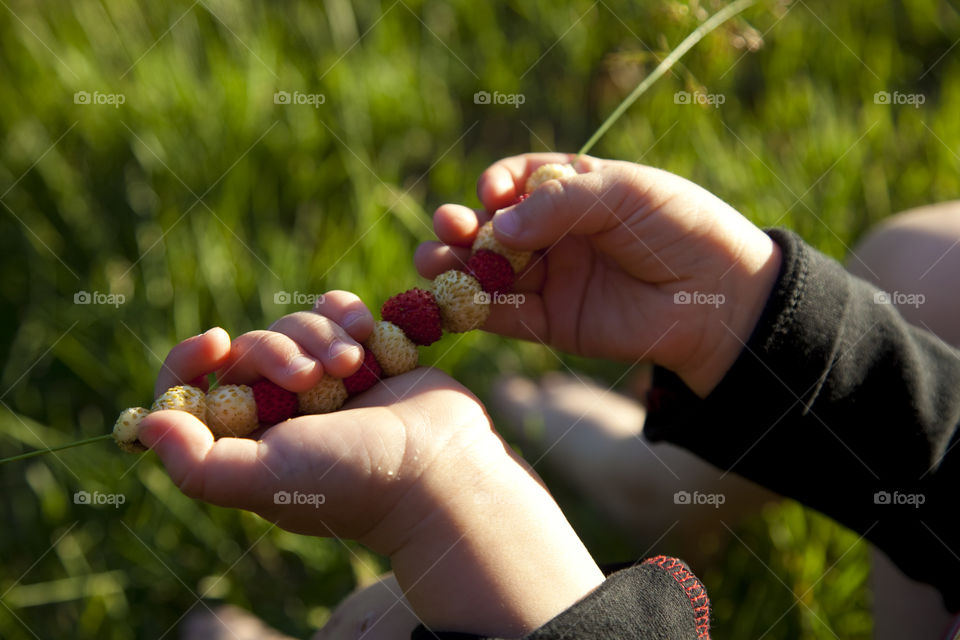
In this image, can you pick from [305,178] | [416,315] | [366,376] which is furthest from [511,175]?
[305,178]

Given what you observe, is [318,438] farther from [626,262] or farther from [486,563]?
[626,262]

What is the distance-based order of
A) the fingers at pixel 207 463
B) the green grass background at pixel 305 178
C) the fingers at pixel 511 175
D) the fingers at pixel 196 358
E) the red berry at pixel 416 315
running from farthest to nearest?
1. the green grass background at pixel 305 178
2. the fingers at pixel 511 175
3. the red berry at pixel 416 315
4. the fingers at pixel 196 358
5. the fingers at pixel 207 463

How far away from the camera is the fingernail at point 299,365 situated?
1.02 m

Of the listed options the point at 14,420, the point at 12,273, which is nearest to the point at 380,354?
the point at 14,420

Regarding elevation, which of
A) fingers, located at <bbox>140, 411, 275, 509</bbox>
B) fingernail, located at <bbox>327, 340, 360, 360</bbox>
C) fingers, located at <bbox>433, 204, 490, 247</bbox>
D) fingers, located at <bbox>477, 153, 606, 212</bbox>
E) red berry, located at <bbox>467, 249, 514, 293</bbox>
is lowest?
fingers, located at <bbox>140, 411, 275, 509</bbox>

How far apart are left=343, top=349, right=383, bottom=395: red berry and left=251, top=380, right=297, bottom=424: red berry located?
0.27 ft

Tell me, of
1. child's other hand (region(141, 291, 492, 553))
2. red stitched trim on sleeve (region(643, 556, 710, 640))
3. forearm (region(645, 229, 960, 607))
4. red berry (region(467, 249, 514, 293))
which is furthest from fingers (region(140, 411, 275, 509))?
forearm (region(645, 229, 960, 607))

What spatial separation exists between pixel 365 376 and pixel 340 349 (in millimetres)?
85

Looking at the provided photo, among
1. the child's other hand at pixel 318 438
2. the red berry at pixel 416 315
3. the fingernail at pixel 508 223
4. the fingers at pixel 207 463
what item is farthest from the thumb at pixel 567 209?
the fingers at pixel 207 463

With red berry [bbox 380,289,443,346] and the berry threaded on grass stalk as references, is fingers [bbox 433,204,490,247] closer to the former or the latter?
the berry threaded on grass stalk

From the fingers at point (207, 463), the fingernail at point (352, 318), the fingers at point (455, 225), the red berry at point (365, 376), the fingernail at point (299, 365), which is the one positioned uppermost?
the fingers at point (455, 225)

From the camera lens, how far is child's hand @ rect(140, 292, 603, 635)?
3.16ft

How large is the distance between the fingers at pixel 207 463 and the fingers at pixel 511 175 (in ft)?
1.86

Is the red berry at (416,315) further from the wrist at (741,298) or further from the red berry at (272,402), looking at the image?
the wrist at (741,298)
